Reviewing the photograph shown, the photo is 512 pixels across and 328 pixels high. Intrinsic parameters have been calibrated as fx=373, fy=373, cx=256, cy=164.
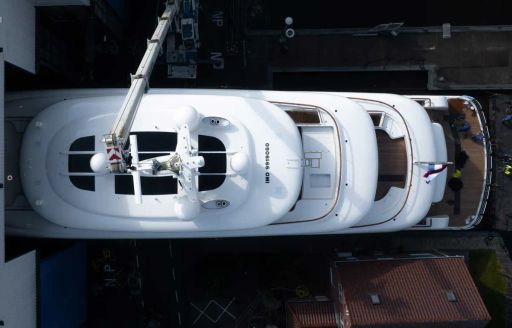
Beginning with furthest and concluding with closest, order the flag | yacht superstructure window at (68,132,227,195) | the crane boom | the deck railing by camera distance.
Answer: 1. the deck railing
2. the flag
3. yacht superstructure window at (68,132,227,195)
4. the crane boom

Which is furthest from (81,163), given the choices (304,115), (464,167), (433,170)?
(464,167)

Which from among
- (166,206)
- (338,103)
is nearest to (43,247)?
(166,206)

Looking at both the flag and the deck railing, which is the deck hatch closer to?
the flag

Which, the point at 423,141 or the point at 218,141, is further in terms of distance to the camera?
the point at 423,141

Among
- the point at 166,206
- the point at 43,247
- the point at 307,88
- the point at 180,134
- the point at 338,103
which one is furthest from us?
the point at 307,88

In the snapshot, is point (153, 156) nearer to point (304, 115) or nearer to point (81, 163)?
point (81, 163)

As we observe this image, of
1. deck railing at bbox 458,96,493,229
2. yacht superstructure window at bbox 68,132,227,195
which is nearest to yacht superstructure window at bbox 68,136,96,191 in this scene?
yacht superstructure window at bbox 68,132,227,195

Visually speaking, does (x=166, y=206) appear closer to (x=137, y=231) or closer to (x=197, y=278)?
(x=137, y=231)

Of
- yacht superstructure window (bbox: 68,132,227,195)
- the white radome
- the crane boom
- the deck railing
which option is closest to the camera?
the crane boom
